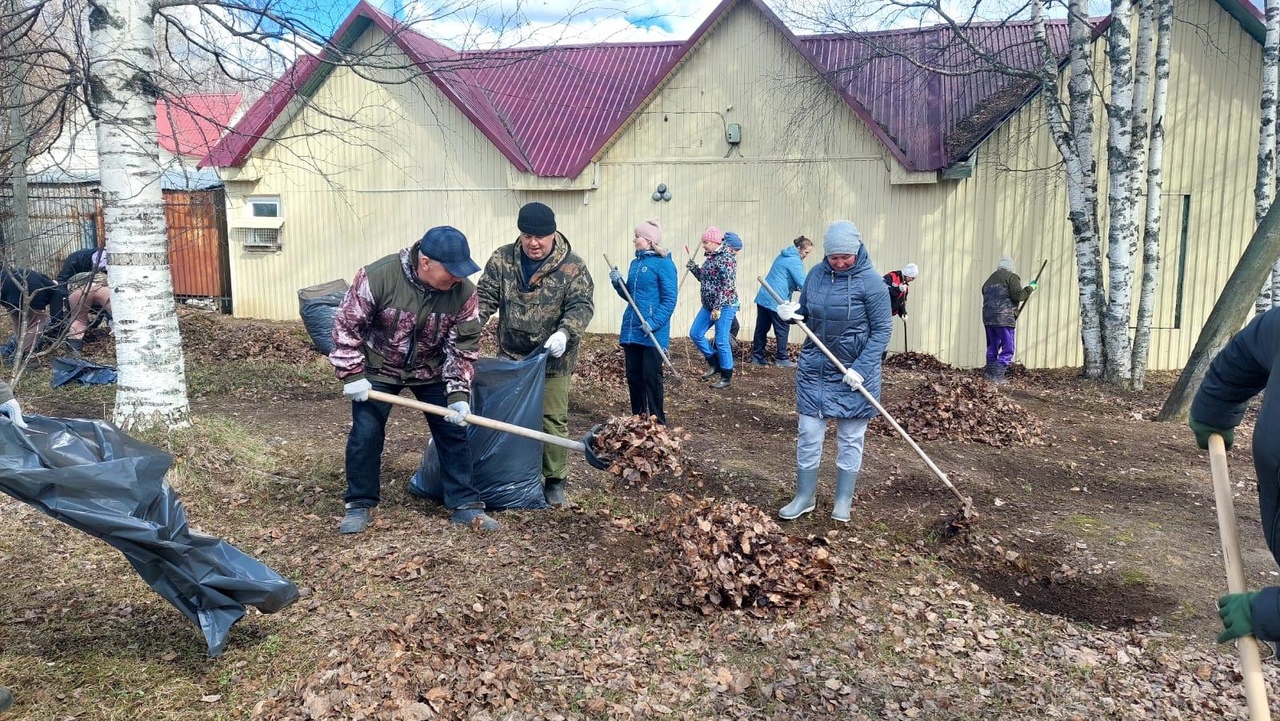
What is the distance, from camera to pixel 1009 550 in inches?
189

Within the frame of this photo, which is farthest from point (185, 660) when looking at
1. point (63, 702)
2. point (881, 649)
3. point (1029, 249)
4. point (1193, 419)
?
point (1029, 249)

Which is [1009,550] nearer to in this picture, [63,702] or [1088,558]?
[1088,558]

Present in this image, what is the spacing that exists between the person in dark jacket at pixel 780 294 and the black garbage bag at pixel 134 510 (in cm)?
764

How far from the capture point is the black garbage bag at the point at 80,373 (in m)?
8.16

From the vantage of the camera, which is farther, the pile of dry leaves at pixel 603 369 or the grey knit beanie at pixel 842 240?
the pile of dry leaves at pixel 603 369

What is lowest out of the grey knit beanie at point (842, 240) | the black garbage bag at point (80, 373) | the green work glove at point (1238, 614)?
the black garbage bag at point (80, 373)

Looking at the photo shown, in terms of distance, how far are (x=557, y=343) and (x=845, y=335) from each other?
5.29 ft

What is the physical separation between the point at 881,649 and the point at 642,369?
3139mm

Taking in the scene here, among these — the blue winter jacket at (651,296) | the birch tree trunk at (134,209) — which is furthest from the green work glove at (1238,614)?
→ the birch tree trunk at (134,209)

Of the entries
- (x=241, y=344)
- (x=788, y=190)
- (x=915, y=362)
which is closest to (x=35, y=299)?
(x=241, y=344)

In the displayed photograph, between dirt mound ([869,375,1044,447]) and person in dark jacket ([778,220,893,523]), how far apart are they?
7.87 ft

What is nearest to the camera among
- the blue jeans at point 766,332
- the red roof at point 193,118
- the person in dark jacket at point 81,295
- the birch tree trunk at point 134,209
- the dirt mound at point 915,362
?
the birch tree trunk at point 134,209

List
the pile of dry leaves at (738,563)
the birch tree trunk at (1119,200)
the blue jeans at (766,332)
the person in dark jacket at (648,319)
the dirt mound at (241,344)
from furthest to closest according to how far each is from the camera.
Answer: the blue jeans at (766,332), the dirt mound at (241,344), the birch tree trunk at (1119,200), the person in dark jacket at (648,319), the pile of dry leaves at (738,563)

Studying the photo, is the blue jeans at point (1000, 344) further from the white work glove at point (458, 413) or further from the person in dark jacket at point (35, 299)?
the person in dark jacket at point (35, 299)
